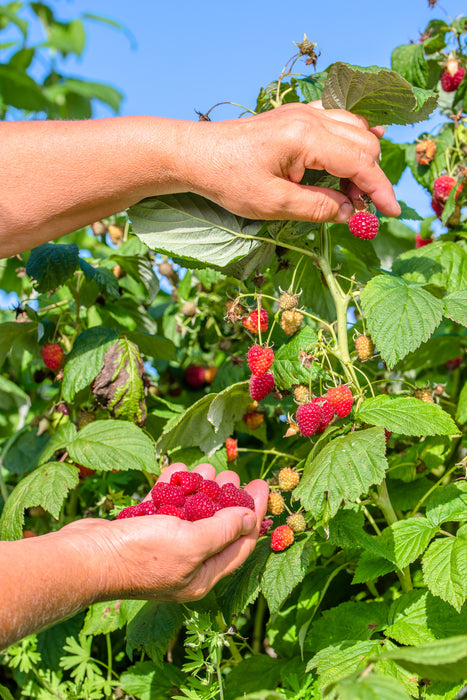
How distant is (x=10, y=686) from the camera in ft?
7.02

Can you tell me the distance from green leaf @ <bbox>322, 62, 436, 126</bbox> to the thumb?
0.18 metres

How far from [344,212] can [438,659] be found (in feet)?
2.91

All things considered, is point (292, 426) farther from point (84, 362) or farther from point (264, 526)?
point (84, 362)

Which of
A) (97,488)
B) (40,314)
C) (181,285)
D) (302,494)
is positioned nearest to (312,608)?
(302,494)

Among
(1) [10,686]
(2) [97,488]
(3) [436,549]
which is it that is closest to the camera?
(3) [436,549]

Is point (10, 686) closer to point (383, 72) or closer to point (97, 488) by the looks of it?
point (97, 488)

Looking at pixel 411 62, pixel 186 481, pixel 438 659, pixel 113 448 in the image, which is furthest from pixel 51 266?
pixel 438 659

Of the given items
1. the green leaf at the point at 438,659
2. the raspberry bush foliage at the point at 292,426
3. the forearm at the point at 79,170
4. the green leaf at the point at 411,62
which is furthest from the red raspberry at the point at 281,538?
the green leaf at the point at 411,62

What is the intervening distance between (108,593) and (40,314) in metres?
1.26

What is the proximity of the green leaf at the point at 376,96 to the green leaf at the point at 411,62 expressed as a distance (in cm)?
89

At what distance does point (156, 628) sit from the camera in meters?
1.49

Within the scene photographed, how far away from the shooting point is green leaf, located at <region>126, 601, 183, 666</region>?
1.48 m

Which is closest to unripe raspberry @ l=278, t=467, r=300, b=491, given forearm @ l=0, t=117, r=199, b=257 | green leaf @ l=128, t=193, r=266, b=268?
green leaf @ l=128, t=193, r=266, b=268

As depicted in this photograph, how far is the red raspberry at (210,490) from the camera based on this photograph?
1322mm
